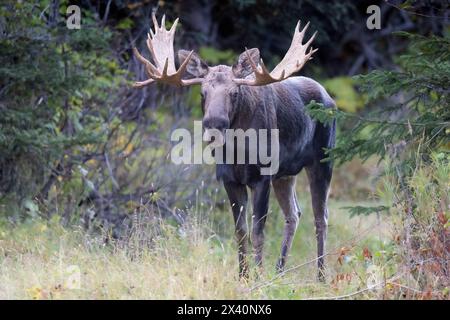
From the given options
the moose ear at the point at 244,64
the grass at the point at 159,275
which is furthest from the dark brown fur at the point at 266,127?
the grass at the point at 159,275

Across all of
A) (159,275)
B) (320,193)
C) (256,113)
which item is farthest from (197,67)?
(159,275)

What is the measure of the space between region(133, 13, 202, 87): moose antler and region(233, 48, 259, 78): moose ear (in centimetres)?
36

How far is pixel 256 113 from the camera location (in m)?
8.38

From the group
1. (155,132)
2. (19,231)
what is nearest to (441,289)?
(19,231)

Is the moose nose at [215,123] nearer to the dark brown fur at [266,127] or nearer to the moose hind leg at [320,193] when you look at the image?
the dark brown fur at [266,127]

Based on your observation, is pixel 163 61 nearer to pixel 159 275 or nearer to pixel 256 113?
pixel 256 113

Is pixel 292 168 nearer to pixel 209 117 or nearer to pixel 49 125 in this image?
pixel 209 117

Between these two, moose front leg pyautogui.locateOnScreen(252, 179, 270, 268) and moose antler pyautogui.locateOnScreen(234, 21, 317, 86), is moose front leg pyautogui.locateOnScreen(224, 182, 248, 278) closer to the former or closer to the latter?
moose front leg pyautogui.locateOnScreen(252, 179, 270, 268)

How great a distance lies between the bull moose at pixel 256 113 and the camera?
8008mm

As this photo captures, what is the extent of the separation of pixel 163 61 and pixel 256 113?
1102 mm

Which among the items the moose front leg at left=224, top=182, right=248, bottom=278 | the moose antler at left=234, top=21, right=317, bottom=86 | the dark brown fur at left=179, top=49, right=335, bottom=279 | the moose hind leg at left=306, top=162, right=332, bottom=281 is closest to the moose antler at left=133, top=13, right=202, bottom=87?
the dark brown fur at left=179, top=49, right=335, bottom=279

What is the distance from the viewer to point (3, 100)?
10125mm

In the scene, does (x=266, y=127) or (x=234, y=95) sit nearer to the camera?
(x=234, y=95)

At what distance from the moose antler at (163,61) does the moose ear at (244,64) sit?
1.19ft
